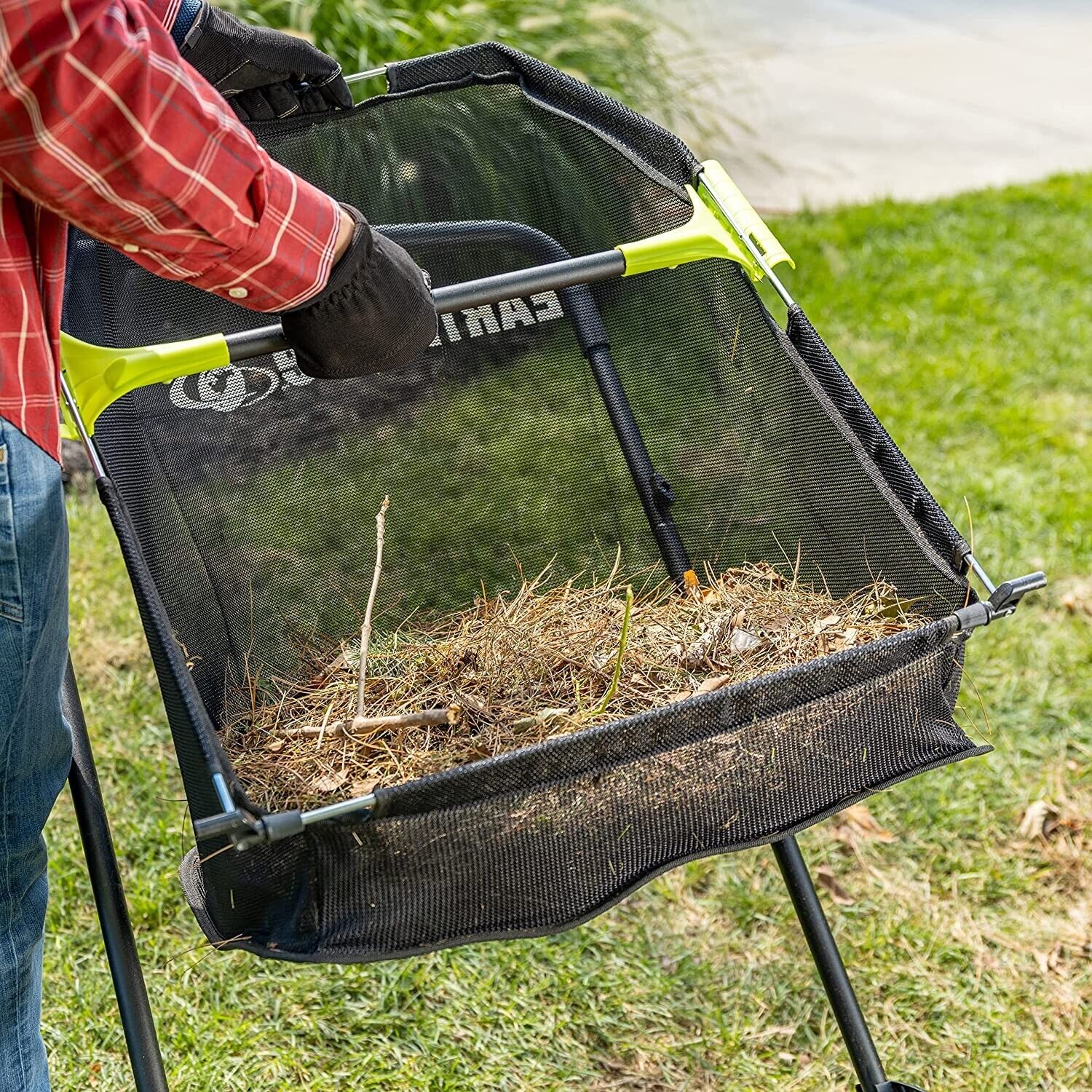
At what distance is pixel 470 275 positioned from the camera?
1.89 metres

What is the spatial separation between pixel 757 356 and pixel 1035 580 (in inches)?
19.2

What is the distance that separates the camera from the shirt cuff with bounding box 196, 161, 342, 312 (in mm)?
1065

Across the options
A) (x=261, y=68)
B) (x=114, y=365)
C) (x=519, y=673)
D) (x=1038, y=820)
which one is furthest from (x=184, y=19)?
(x=1038, y=820)

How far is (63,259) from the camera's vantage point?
43.4 inches

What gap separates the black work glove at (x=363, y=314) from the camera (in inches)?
47.1

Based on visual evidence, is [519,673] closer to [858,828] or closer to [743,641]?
[743,641]

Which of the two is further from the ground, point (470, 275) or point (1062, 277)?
point (470, 275)

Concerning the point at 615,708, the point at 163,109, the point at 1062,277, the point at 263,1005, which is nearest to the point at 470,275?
the point at 615,708

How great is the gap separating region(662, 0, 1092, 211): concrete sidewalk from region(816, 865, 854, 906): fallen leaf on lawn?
120 inches

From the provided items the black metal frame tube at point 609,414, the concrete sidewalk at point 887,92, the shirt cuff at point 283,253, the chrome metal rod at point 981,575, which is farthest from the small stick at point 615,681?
the concrete sidewalk at point 887,92

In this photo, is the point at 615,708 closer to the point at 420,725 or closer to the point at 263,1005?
the point at 420,725

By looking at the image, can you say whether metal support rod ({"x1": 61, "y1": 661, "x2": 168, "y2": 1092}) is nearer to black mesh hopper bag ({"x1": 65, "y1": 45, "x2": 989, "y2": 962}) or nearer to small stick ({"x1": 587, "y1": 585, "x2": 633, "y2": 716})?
black mesh hopper bag ({"x1": 65, "y1": 45, "x2": 989, "y2": 962})

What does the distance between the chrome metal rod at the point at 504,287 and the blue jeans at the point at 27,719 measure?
328 mm

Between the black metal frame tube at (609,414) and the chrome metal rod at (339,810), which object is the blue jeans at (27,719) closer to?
the black metal frame tube at (609,414)
